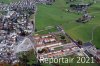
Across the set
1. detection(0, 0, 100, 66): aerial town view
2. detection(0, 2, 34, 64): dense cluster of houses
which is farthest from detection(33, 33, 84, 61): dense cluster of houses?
detection(0, 2, 34, 64): dense cluster of houses

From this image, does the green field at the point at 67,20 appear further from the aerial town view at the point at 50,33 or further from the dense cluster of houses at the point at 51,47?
the dense cluster of houses at the point at 51,47

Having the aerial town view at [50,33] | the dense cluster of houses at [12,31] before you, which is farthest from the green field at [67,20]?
the dense cluster of houses at [12,31]

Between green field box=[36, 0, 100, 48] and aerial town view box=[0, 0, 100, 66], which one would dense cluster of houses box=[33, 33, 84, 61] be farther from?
green field box=[36, 0, 100, 48]

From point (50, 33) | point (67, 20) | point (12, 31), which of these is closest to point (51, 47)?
point (50, 33)

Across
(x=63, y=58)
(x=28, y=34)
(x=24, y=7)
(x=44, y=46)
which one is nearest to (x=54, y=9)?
(x=24, y=7)

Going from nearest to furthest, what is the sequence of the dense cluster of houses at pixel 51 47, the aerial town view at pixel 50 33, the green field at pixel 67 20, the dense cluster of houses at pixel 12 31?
the aerial town view at pixel 50 33 → the dense cluster of houses at pixel 51 47 → the dense cluster of houses at pixel 12 31 → the green field at pixel 67 20

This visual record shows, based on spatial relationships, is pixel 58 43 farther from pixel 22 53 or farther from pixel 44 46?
pixel 22 53

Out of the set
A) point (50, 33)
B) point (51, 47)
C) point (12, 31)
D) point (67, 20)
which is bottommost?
point (51, 47)

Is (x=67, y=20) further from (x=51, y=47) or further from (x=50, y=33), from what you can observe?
(x=51, y=47)
